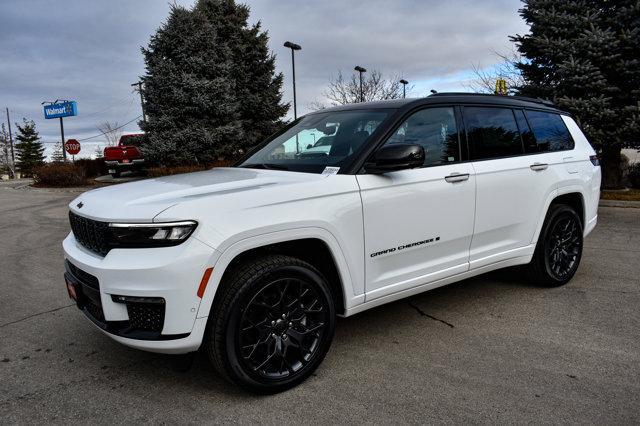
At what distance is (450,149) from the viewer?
3617 millimetres

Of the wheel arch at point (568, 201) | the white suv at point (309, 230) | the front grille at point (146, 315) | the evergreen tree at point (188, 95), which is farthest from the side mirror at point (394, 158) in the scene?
the evergreen tree at point (188, 95)

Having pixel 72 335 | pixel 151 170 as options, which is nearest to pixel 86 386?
pixel 72 335

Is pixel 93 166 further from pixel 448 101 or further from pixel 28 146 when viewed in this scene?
pixel 28 146

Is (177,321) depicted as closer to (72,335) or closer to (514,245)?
(72,335)

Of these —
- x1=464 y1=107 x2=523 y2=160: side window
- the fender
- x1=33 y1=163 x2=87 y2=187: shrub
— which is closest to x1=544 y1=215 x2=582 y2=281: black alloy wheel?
x1=464 y1=107 x2=523 y2=160: side window

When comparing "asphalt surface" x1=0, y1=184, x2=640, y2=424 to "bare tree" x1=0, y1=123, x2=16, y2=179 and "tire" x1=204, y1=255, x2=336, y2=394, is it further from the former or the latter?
"bare tree" x1=0, y1=123, x2=16, y2=179

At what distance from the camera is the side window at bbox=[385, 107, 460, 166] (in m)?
3.41

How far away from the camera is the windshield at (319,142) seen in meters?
3.26

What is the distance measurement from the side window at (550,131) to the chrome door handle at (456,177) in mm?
1226

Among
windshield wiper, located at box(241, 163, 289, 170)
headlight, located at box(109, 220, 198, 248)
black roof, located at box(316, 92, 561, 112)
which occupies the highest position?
black roof, located at box(316, 92, 561, 112)

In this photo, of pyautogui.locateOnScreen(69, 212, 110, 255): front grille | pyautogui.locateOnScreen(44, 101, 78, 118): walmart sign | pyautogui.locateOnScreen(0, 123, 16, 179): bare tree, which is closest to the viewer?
pyautogui.locateOnScreen(69, 212, 110, 255): front grille

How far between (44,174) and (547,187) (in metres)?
19.6

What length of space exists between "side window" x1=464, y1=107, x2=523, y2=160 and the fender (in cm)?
153

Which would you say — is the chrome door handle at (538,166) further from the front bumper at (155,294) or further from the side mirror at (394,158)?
the front bumper at (155,294)
